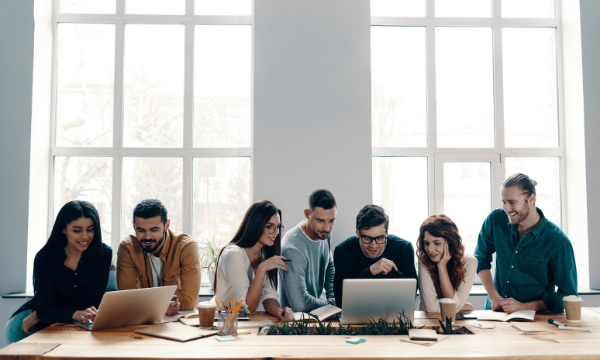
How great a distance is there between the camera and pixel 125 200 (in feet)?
13.2

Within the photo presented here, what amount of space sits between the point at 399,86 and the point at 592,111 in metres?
1.71

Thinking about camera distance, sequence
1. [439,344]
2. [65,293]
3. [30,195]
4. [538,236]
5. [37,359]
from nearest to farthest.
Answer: [37,359]
[439,344]
[65,293]
[538,236]
[30,195]

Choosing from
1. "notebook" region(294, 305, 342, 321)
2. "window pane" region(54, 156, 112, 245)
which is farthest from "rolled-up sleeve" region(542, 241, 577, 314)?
"window pane" region(54, 156, 112, 245)

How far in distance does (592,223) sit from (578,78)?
4.33 feet

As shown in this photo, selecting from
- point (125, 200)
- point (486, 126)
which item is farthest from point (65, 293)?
point (486, 126)

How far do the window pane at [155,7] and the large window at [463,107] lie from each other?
188 cm

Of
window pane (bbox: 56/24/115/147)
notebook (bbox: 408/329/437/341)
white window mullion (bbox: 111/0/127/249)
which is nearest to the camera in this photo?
notebook (bbox: 408/329/437/341)

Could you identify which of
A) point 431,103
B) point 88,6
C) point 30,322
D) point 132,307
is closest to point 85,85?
point 88,6

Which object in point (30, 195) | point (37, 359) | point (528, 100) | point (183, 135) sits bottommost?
point (37, 359)

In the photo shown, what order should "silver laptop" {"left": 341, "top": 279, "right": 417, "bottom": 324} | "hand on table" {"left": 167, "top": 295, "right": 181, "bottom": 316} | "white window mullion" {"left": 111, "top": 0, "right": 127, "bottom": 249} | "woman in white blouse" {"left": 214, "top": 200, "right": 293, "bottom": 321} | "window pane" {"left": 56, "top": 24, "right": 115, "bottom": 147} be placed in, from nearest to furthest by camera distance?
1. "silver laptop" {"left": 341, "top": 279, "right": 417, "bottom": 324}
2. "hand on table" {"left": 167, "top": 295, "right": 181, "bottom": 316}
3. "woman in white blouse" {"left": 214, "top": 200, "right": 293, "bottom": 321}
4. "white window mullion" {"left": 111, "top": 0, "right": 127, "bottom": 249}
5. "window pane" {"left": 56, "top": 24, "right": 115, "bottom": 147}

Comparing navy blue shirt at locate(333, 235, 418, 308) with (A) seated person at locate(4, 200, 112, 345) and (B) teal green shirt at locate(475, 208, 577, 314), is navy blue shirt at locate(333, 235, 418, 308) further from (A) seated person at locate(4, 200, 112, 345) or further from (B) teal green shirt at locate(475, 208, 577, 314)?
(A) seated person at locate(4, 200, 112, 345)

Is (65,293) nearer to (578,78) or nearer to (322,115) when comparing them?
(322,115)

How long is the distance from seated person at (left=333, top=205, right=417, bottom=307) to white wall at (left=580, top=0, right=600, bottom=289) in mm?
2357

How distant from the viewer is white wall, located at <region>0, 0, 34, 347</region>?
12.1ft
